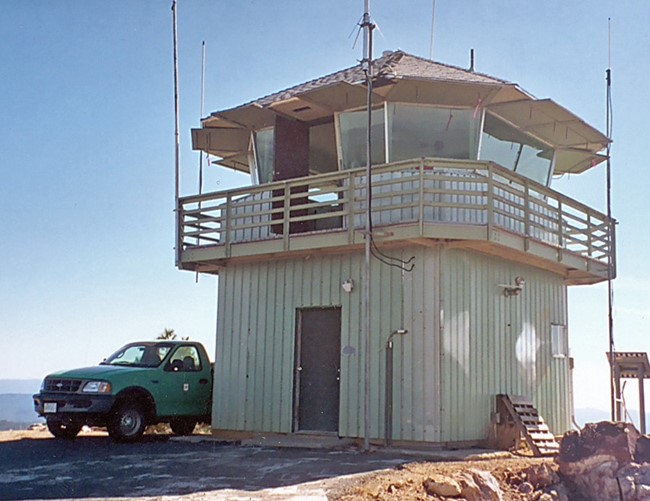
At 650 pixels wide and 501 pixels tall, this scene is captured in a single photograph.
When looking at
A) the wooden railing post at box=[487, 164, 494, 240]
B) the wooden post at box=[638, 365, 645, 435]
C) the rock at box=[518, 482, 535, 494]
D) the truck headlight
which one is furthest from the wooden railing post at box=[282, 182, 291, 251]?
the wooden post at box=[638, 365, 645, 435]

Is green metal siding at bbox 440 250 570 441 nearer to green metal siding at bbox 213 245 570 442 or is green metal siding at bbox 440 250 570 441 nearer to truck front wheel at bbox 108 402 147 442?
green metal siding at bbox 213 245 570 442

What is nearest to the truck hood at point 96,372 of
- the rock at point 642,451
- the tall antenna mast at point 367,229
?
the tall antenna mast at point 367,229

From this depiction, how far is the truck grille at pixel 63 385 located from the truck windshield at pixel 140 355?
4.71ft

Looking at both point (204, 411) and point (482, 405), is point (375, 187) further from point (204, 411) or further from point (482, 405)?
point (204, 411)

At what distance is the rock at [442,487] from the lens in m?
10.2

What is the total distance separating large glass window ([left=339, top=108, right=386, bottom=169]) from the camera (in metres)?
16.4

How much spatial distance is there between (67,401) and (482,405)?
7501 mm

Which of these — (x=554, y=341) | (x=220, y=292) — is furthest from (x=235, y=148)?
(x=554, y=341)

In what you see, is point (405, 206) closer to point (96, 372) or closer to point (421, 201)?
point (421, 201)

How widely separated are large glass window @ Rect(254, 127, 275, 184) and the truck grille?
228 inches

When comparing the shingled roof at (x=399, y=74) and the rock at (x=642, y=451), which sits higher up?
the shingled roof at (x=399, y=74)

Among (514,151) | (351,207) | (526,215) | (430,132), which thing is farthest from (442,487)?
(514,151)

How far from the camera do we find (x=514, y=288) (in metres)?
16.6

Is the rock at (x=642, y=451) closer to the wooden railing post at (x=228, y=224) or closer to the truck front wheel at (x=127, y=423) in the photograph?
the wooden railing post at (x=228, y=224)
